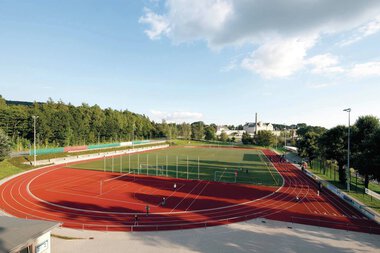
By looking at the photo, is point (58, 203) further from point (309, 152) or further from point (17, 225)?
point (309, 152)

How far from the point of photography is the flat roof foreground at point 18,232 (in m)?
12.4

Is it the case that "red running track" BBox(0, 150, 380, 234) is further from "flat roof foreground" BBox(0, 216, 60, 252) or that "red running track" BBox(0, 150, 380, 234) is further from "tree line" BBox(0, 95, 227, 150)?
"tree line" BBox(0, 95, 227, 150)

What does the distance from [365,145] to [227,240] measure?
24.1 metres

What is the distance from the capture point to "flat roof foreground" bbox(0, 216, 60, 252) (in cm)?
1241

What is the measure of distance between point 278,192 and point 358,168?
11745 millimetres

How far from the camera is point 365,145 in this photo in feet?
99.3

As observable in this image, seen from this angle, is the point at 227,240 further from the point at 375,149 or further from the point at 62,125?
the point at 62,125

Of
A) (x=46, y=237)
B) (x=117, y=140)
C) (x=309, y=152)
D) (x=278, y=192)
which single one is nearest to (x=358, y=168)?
(x=278, y=192)

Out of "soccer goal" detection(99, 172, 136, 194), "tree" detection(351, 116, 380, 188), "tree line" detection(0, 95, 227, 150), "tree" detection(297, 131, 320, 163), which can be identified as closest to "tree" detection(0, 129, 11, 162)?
"tree line" detection(0, 95, 227, 150)

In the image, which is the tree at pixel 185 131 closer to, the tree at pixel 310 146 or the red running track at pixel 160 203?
the tree at pixel 310 146

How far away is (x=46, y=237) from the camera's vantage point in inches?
595

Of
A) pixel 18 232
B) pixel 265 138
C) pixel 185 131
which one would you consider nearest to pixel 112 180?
pixel 18 232

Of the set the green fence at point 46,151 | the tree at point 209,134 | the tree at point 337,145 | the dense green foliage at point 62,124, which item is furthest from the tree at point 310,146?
the tree at point 209,134

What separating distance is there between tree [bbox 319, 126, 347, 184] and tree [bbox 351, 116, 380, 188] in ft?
7.34
